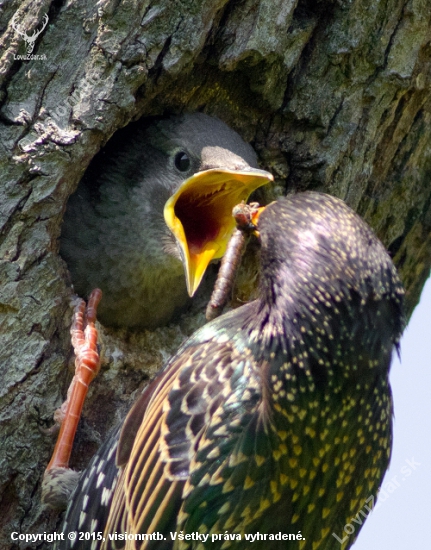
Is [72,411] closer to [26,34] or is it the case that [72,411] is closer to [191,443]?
[191,443]

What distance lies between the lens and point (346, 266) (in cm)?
335

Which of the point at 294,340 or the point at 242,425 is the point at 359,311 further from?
the point at 242,425

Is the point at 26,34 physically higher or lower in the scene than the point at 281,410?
higher

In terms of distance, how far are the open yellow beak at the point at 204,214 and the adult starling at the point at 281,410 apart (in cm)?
82

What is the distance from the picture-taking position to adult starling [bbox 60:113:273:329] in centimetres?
445

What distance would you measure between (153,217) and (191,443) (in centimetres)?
152

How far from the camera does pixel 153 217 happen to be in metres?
4.62

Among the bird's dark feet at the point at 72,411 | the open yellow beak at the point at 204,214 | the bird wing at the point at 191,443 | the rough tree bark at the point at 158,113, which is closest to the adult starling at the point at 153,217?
the open yellow beak at the point at 204,214

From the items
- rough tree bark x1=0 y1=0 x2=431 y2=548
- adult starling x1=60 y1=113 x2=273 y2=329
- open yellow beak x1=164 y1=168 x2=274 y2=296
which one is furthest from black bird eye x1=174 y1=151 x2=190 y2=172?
rough tree bark x1=0 y1=0 x2=431 y2=548

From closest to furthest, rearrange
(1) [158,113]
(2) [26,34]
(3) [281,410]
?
1. (3) [281,410]
2. (2) [26,34]
3. (1) [158,113]

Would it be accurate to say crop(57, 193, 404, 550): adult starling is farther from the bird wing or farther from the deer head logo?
the deer head logo

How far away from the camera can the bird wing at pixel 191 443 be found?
3.32 metres

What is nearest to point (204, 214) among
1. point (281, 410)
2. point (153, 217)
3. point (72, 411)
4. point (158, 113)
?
point (153, 217)

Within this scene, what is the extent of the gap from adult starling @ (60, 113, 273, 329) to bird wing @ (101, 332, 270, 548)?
0.92 metres
